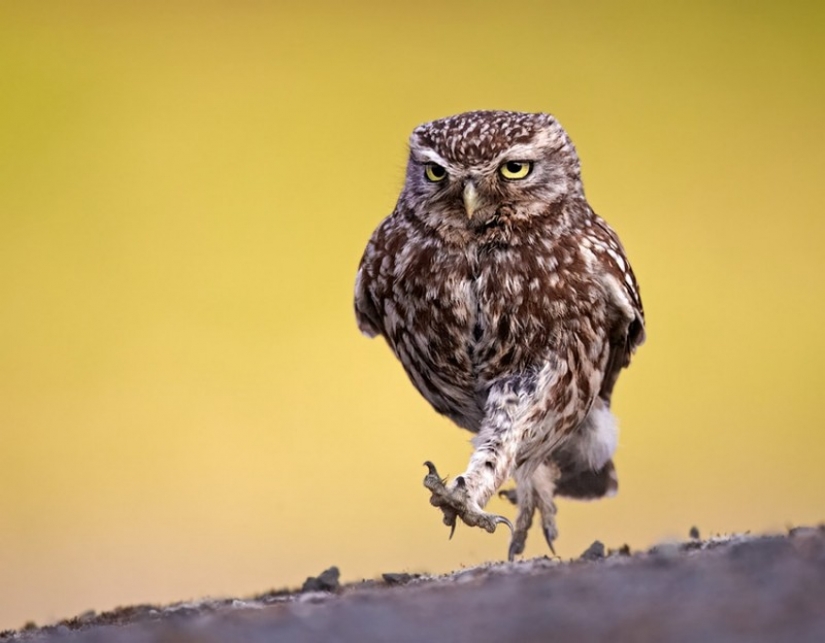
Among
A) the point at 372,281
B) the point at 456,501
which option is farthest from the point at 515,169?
the point at 456,501

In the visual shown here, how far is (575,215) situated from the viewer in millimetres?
4867

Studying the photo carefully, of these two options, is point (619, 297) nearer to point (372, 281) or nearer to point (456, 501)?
point (372, 281)

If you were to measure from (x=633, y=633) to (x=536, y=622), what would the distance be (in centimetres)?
28

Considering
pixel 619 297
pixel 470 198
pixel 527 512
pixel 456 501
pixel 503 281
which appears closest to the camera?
pixel 456 501

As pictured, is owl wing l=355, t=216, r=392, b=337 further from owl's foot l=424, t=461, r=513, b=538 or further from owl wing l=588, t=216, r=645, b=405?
owl's foot l=424, t=461, r=513, b=538

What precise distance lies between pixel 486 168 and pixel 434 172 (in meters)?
0.26

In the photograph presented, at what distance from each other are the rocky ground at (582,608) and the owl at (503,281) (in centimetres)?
102

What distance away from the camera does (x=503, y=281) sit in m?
4.63

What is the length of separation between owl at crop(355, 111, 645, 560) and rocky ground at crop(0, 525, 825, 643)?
1019 millimetres

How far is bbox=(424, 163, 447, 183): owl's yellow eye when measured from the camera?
4.68 meters

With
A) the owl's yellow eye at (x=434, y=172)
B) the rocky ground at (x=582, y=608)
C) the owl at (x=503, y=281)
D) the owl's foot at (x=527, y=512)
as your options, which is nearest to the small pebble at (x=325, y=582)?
the rocky ground at (x=582, y=608)

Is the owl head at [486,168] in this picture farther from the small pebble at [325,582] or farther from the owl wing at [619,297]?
the small pebble at [325,582]

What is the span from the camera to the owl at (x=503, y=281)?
4.62 meters

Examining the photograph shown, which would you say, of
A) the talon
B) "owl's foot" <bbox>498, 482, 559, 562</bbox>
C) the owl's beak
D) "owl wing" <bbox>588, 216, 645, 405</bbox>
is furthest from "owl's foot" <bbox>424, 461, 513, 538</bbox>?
the talon
